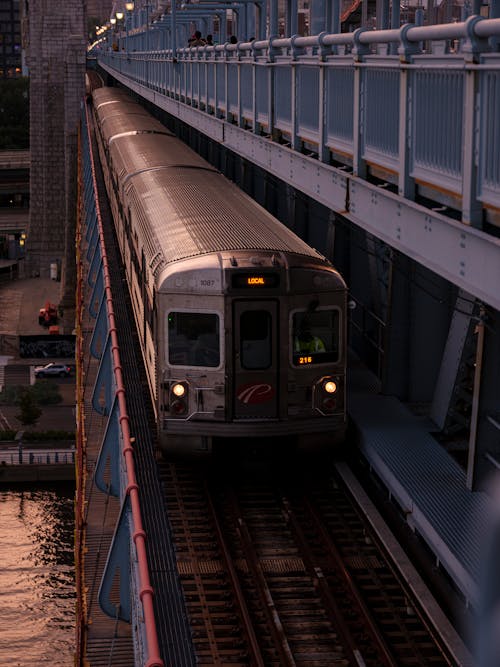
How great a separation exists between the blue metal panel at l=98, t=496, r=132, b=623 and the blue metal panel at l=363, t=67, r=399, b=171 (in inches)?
144

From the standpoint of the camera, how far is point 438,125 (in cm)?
909

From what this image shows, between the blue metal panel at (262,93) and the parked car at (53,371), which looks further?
the parked car at (53,371)

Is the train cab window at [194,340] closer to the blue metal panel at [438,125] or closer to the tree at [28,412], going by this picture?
the blue metal panel at [438,125]

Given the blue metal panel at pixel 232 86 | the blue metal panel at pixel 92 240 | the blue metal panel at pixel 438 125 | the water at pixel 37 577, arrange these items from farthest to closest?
the water at pixel 37 577 → the blue metal panel at pixel 92 240 → the blue metal panel at pixel 232 86 → the blue metal panel at pixel 438 125

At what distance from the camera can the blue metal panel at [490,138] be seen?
25.3 feet

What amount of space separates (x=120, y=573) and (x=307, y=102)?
6729 millimetres

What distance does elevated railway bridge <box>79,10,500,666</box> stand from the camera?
319 inches

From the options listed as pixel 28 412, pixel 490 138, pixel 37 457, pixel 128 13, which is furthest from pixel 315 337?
pixel 128 13

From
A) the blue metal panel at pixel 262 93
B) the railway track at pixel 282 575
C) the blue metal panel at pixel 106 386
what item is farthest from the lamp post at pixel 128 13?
the railway track at pixel 282 575

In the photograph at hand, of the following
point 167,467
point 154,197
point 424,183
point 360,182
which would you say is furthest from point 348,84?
point 154,197

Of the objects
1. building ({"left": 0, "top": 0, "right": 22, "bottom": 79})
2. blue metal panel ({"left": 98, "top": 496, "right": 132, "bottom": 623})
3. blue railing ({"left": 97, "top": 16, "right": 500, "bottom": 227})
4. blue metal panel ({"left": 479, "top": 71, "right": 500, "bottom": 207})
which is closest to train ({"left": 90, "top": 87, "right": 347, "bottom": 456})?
blue railing ({"left": 97, "top": 16, "right": 500, "bottom": 227})

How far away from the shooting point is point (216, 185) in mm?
20984

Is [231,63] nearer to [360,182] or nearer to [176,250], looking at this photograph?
[176,250]

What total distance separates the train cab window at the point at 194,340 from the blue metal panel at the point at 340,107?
248 cm
